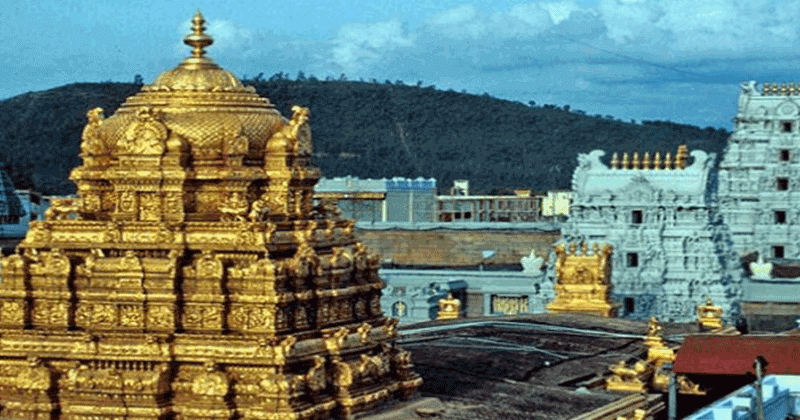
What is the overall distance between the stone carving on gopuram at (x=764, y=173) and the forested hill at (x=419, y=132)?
78861 mm

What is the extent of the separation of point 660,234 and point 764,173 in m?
11.7

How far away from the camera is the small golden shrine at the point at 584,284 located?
4259cm

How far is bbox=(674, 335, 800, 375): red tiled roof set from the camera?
32.9 m

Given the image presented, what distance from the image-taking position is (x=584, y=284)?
141 ft

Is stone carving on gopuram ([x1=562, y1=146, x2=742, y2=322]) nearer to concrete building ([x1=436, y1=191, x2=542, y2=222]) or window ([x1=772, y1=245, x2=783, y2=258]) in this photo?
window ([x1=772, y1=245, x2=783, y2=258])

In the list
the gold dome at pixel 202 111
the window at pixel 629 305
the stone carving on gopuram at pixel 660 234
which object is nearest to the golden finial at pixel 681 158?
the stone carving on gopuram at pixel 660 234

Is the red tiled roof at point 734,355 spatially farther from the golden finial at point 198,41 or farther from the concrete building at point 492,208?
the concrete building at point 492,208

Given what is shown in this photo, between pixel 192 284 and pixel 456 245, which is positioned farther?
pixel 456 245

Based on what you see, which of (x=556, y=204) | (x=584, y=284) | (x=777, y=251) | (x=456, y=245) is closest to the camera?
(x=584, y=284)

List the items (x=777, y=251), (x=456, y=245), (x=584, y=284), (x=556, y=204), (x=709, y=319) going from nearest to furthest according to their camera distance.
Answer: (x=709, y=319), (x=584, y=284), (x=456, y=245), (x=777, y=251), (x=556, y=204)

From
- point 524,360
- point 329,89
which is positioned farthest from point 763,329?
point 329,89

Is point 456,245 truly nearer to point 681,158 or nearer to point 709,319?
point 681,158

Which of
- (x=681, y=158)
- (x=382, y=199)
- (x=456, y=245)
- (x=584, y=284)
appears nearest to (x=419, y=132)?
(x=382, y=199)

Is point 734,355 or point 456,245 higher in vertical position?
point 456,245
